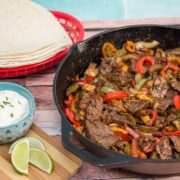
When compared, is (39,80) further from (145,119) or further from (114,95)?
(145,119)

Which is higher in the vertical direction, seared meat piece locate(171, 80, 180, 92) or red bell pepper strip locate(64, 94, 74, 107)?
seared meat piece locate(171, 80, 180, 92)

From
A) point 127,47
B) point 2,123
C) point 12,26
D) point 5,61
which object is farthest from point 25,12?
point 2,123

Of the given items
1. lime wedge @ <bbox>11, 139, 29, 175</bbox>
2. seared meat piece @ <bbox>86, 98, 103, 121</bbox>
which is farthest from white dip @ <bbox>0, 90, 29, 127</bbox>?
seared meat piece @ <bbox>86, 98, 103, 121</bbox>

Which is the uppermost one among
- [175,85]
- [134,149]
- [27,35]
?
[27,35]

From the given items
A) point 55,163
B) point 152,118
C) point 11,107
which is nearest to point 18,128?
point 11,107

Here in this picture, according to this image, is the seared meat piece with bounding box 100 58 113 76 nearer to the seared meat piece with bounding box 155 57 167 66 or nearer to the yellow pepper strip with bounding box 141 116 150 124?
the seared meat piece with bounding box 155 57 167 66

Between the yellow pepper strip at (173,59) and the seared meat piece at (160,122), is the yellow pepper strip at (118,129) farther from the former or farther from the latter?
the yellow pepper strip at (173,59)
